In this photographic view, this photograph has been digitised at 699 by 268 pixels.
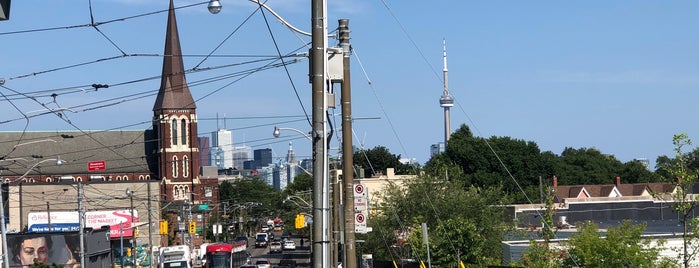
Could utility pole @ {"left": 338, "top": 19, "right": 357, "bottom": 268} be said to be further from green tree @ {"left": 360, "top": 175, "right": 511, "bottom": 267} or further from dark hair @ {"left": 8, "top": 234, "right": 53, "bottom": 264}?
dark hair @ {"left": 8, "top": 234, "right": 53, "bottom": 264}

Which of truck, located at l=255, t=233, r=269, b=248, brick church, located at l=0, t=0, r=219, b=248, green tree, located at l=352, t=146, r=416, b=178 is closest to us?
truck, located at l=255, t=233, r=269, b=248

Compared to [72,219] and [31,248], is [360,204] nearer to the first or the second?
[31,248]

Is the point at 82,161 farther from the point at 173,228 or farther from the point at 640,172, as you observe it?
the point at 640,172

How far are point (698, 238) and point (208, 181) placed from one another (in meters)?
156

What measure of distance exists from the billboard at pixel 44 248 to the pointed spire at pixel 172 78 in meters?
86.6

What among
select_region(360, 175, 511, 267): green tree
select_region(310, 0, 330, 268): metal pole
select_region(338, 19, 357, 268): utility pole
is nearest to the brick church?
select_region(360, 175, 511, 267): green tree

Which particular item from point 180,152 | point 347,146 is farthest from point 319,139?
point 180,152

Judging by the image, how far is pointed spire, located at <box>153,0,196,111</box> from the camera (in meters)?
156

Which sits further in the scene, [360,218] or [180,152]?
[180,152]

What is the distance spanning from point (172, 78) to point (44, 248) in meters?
97.5

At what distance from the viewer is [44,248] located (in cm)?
6272

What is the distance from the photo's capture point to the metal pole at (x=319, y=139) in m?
19.4

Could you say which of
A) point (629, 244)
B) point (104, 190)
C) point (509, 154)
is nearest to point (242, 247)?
point (104, 190)

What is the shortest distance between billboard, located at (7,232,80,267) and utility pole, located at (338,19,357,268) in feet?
117
